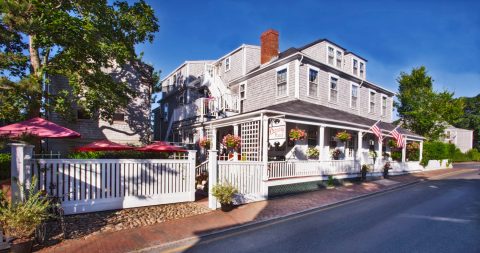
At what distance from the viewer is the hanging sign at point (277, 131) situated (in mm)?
11633

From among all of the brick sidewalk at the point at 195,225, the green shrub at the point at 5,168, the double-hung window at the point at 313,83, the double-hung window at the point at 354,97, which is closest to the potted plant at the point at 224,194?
the brick sidewalk at the point at 195,225

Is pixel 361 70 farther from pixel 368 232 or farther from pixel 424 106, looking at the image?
pixel 368 232

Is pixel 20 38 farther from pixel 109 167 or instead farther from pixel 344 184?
pixel 344 184

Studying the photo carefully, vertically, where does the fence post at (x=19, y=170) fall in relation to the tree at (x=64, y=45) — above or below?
below

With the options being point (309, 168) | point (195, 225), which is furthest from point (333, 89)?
point (195, 225)

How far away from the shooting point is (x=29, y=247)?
514cm

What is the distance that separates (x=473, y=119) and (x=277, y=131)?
72.4 m

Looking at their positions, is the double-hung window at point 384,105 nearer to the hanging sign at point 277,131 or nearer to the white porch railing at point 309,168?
the white porch railing at point 309,168

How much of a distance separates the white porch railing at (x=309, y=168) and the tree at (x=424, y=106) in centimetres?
2101

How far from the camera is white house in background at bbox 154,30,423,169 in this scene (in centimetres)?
1316

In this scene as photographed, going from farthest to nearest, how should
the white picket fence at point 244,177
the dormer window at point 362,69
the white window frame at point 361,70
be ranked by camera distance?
the dormer window at point 362,69, the white window frame at point 361,70, the white picket fence at point 244,177

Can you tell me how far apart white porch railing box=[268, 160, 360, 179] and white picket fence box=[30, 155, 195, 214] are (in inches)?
156

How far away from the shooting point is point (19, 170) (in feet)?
20.3

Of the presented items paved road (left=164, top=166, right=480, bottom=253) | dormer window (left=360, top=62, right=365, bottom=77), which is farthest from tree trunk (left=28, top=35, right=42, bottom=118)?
dormer window (left=360, top=62, right=365, bottom=77)
